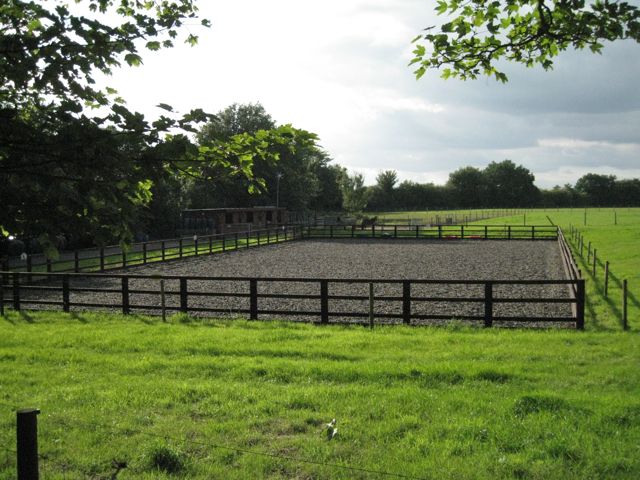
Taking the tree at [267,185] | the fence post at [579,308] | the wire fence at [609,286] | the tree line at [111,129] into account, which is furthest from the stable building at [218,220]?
the tree line at [111,129]

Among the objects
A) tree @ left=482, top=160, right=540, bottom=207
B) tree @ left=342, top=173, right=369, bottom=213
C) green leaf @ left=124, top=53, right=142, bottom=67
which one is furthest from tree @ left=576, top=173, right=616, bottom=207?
green leaf @ left=124, top=53, right=142, bottom=67

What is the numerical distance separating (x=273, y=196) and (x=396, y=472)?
69411mm

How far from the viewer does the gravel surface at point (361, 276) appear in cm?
1488

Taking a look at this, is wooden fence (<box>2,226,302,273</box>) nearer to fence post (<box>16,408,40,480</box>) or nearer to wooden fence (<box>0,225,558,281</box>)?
wooden fence (<box>0,225,558,281</box>)

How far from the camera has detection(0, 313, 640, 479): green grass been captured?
4859mm

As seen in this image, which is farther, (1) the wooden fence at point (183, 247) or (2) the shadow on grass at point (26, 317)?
(1) the wooden fence at point (183, 247)

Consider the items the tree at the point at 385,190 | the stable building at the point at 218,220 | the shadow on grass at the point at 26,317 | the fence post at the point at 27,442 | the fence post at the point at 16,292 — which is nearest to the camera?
the fence post at the point at 27,442

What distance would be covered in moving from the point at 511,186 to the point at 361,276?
451 feet

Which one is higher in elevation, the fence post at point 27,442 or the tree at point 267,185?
the tree at point 267,185

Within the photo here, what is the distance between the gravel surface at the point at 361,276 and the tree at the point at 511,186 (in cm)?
11268

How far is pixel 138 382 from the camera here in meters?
7.24

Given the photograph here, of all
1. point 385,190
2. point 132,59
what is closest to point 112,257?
point 132,59

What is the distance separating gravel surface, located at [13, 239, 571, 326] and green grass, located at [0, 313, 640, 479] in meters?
3.27

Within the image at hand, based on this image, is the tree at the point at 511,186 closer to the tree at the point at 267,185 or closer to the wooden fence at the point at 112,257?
the tree at the point at 267,185
